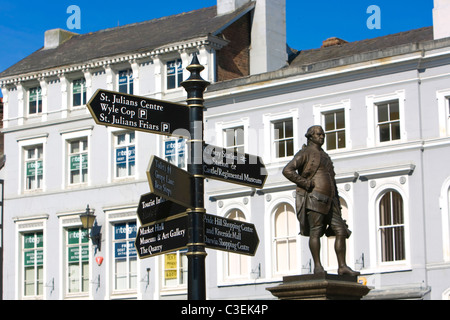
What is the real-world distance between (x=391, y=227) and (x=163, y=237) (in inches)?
751

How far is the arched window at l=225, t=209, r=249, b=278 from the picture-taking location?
3341cm

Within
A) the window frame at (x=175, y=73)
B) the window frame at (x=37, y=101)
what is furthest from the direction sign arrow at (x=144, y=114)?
the window frame at (x=37, y=101)

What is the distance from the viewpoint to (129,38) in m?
39.4

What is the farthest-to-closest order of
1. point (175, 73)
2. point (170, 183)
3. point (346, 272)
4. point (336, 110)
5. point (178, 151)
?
point (175, 73), point (178, 151), point (336, 110), point (346, 272), point (170, 183)

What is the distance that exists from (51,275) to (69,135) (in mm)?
5348

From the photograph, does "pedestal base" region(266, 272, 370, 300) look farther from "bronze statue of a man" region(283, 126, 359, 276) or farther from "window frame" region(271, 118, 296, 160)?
"window frame" region(271, 118, 296, 160)

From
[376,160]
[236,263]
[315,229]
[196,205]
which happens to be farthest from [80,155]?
[196,205]

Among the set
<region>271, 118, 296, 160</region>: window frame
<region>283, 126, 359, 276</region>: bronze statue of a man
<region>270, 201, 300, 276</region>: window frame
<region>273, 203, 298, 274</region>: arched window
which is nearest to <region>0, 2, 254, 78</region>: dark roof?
<region>271, 118, 296, 160</region>: window frame

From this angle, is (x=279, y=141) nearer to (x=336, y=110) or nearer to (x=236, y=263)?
(x=336, y=110)

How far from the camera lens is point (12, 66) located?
41188mm

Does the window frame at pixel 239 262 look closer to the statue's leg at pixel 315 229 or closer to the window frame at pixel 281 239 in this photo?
the window frame at pixel 281 239

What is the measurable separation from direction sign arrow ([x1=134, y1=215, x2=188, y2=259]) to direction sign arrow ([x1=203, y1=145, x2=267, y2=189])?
743 mm
